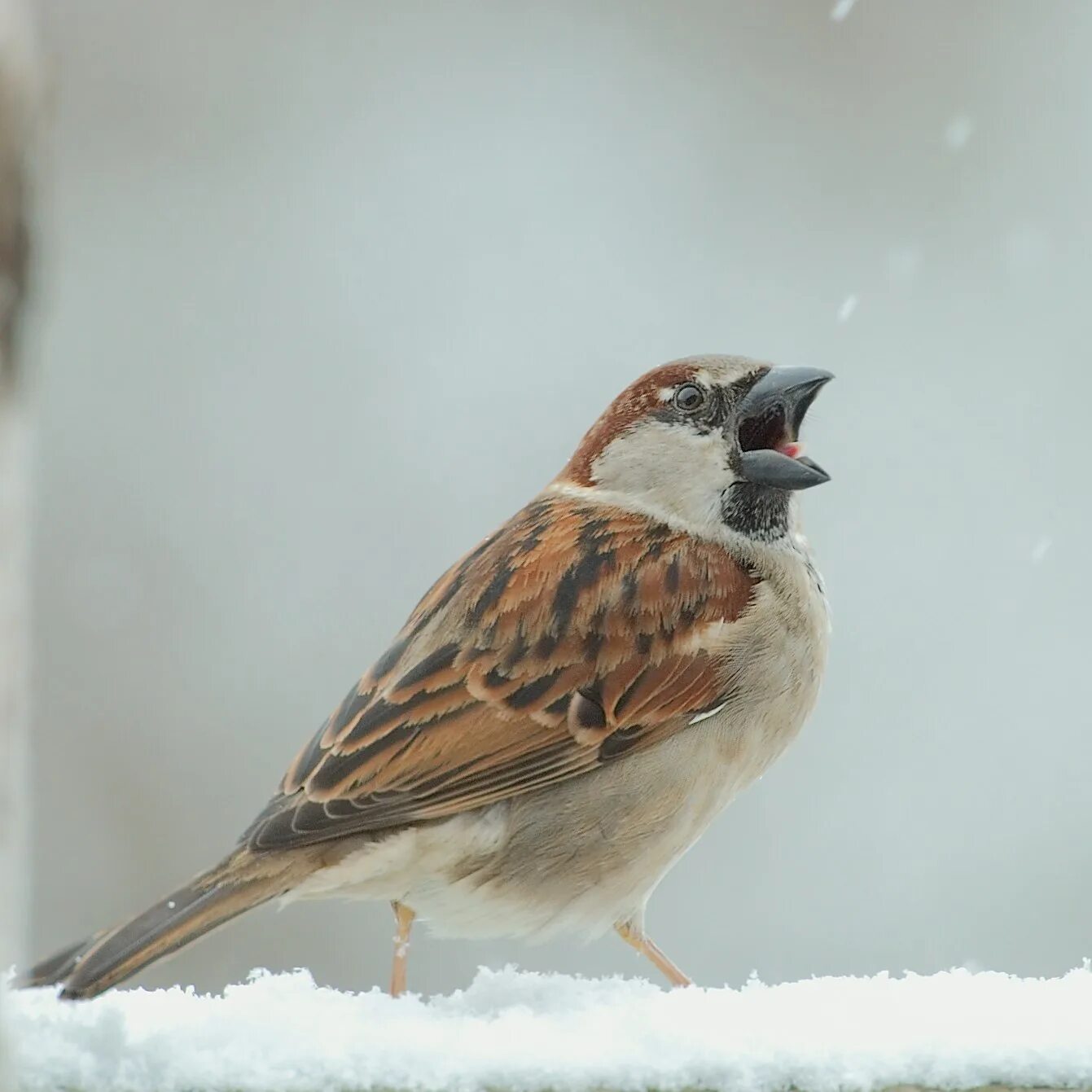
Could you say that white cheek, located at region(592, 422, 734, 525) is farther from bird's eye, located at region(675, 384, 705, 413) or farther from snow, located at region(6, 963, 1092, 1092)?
snow, located at region(6, 963, 1092, 1092)

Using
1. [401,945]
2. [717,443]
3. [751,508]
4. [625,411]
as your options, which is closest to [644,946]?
[401,945]

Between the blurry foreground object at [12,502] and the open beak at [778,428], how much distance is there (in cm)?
207

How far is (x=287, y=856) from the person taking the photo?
2.63 m

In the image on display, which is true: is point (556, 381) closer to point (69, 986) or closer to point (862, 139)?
point (862, 139)

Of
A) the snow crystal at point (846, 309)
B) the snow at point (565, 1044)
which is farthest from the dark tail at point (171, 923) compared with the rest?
the snow crystal at point (846, 309)

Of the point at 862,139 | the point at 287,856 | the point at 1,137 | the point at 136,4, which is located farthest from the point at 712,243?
the point at 1,137

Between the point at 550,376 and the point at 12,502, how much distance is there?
5545 mm

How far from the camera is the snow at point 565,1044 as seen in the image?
72.4 inches

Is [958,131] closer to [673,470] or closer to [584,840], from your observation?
[673,470]

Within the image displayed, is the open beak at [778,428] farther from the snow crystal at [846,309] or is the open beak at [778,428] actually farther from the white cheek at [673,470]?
the snow crystal at [846,309]

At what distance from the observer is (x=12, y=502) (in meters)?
1.18

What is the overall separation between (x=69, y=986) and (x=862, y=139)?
5.42 meters

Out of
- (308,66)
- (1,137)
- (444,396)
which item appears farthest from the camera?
(308,66)

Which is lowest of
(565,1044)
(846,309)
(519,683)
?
(565,1044)
